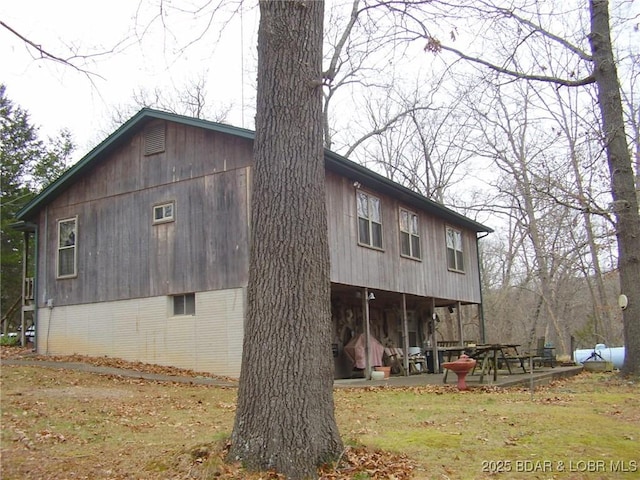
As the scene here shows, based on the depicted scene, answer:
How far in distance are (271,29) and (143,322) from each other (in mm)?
10706

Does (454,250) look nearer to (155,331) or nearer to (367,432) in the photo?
(155,331)

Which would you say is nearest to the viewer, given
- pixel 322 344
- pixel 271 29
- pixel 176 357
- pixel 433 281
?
pixel 322 344

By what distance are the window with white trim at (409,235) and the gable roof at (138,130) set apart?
402 mm

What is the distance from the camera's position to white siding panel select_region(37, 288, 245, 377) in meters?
13.5

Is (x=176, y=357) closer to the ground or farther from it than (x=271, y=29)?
closer to the ground

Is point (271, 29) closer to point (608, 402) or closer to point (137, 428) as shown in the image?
point (137, 428)

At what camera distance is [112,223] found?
15.7m

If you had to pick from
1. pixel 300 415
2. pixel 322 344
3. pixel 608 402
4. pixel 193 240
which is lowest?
pixel 608 402

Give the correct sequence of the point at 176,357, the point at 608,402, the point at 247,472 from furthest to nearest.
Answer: the point at 176,357
the point at 608,402
the point at 247,472

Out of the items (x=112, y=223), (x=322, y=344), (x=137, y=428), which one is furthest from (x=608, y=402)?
(x=112, y=223)

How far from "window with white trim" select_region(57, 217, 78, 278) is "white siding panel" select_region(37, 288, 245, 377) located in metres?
0.98

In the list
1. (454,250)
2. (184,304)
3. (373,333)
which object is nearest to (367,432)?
(184,304)

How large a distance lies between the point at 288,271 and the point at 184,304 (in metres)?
9.71

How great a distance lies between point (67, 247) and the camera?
54.4ft
